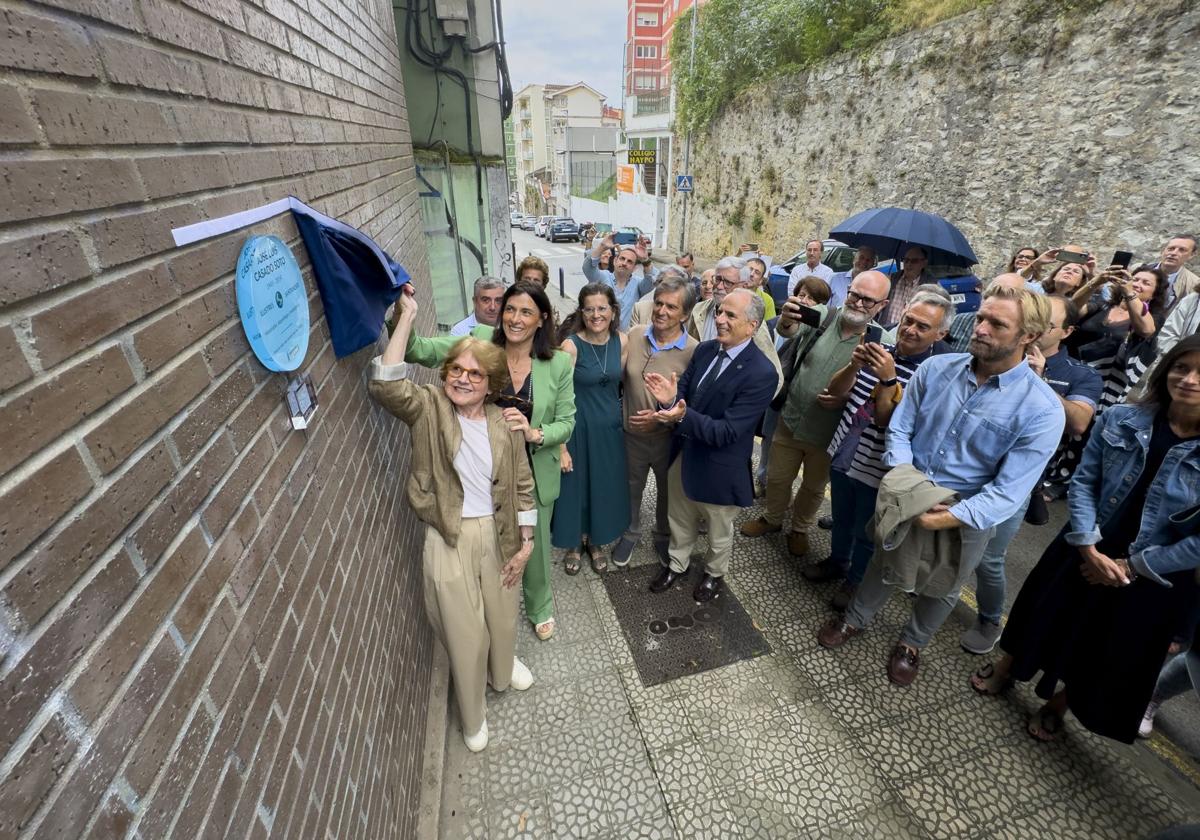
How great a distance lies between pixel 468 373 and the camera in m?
2.26

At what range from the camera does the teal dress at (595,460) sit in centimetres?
338

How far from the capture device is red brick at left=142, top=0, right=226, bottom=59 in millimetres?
1086

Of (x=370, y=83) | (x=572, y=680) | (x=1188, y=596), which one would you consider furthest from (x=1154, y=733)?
(x=370, y=83)

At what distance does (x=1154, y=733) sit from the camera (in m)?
2.82

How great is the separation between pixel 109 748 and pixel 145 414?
53 cm

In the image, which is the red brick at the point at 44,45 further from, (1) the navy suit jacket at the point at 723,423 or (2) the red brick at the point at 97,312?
(1) the navy suit jacket at the point at 723,423

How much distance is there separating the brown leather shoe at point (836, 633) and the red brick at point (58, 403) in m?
3.62

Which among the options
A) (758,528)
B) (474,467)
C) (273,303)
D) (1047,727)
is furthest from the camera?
(758,528)

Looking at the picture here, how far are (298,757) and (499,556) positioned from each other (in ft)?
4.33

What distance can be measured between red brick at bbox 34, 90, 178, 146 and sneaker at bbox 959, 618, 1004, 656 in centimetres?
441

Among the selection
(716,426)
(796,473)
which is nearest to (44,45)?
(716,426)

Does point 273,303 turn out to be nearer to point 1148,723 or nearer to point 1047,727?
point 1047,727

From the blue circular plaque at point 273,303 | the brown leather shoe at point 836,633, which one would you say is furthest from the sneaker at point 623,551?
the blue circular plaque at point 273,303

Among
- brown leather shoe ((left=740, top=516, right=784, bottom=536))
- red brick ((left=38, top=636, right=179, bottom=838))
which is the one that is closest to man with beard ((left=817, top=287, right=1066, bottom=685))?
brown leather shoe ((left=740, top=516, right=784, bottom=536))
